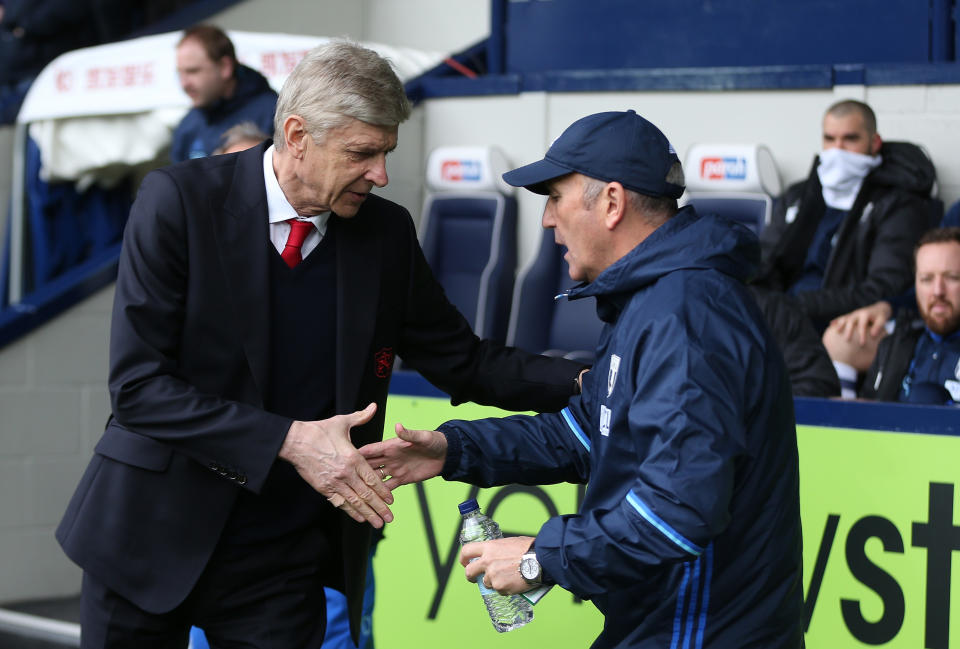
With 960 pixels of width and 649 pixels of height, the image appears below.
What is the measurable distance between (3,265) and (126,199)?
3.61 feet

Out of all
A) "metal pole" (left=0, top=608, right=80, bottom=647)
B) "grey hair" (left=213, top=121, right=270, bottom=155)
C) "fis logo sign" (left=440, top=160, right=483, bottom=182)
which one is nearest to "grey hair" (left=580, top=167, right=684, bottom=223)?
"grey hair" (left=213, top=121, right=270, bottom=155)

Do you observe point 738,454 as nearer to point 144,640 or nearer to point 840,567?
point 144,640

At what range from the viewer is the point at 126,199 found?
8859 mm

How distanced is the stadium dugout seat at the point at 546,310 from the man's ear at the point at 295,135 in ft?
13.4

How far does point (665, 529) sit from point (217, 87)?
4511mm

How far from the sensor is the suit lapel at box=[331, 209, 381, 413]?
261 centimetres

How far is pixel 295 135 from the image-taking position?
8.25ft

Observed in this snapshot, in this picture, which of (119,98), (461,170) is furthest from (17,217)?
(461,170)

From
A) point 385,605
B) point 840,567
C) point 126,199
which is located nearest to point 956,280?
point 840,567

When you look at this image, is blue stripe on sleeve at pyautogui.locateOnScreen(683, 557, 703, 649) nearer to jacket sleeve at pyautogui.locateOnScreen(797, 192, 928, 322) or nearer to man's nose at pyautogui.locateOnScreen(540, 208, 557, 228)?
man's nose at pyautogui.locateOnScreen(540, 208, 557, 228)

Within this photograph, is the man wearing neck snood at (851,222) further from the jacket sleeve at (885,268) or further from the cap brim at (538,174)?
the cap brim at (538,174)

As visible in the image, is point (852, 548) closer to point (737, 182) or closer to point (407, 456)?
point (407, 456)

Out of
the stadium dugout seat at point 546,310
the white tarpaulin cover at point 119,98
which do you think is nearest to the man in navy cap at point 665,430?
the stadium dugout seat at point 546,310

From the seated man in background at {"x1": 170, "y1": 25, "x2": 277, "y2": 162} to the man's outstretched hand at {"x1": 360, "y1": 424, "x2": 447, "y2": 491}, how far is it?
11.6ft
